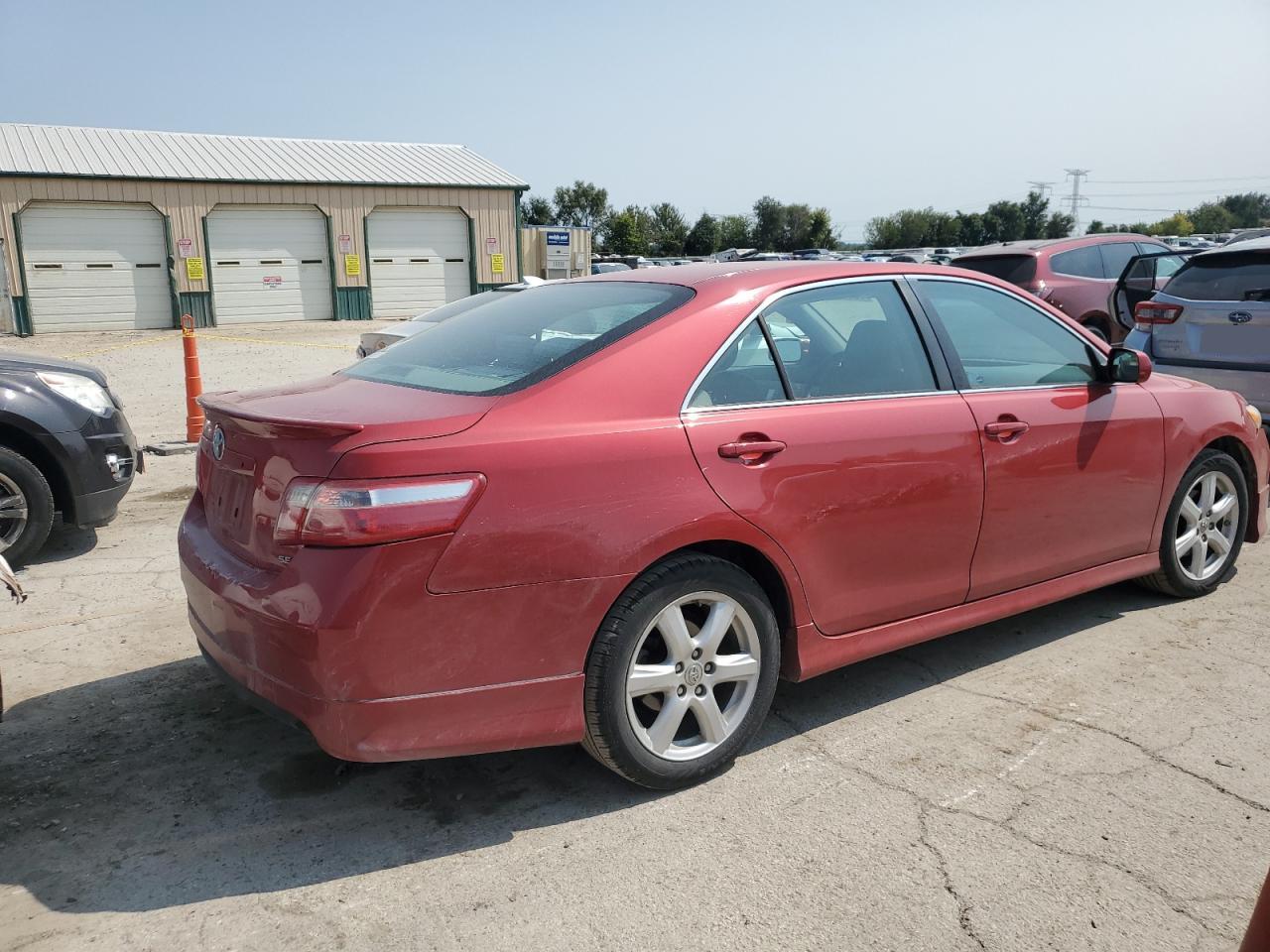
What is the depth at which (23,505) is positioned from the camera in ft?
18.1

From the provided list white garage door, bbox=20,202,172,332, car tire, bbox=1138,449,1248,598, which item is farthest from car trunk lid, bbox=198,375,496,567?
white garage door, bbox=20,202,172,332

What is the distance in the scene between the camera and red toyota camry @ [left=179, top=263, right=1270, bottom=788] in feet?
8.95

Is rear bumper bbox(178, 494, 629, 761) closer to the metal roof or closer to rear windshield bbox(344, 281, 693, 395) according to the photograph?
rear windshield bbox(344, 281, 693, 395)

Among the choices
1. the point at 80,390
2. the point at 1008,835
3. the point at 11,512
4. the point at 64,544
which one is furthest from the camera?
the point at 64,544

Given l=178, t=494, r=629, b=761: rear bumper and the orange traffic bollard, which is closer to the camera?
l=178, t=494, r=629, b=761: rear bumper

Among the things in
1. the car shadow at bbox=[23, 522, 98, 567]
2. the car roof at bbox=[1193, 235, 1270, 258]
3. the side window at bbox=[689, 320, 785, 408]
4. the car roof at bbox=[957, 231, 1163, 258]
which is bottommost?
the car shadow at bbox=[23, 522, 98, 567]

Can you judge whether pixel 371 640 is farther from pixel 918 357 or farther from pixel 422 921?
pixel 918 357

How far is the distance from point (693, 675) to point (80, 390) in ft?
14.5

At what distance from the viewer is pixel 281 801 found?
10.4 ft

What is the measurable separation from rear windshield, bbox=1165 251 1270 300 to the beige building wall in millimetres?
22324

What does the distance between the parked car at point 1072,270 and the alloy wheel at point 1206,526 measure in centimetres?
700

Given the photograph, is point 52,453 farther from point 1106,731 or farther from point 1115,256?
point 1115,256

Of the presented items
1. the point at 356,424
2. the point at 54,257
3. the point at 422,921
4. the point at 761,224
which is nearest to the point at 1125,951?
the point at 422,921

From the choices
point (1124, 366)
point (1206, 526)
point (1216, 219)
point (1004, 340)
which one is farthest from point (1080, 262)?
point (1216, 219)
